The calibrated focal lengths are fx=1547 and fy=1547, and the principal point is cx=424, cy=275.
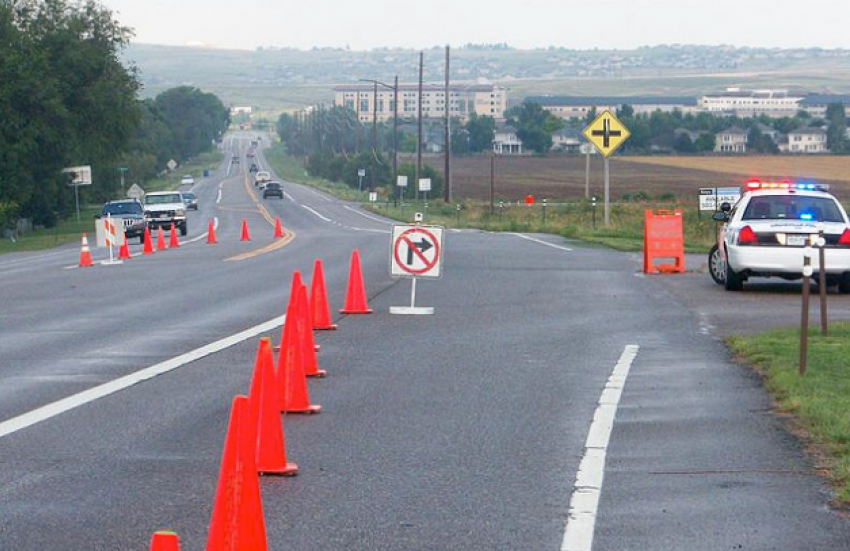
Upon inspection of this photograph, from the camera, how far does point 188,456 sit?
9.41 meters

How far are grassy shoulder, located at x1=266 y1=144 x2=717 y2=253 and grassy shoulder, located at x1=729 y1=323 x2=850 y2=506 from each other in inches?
840

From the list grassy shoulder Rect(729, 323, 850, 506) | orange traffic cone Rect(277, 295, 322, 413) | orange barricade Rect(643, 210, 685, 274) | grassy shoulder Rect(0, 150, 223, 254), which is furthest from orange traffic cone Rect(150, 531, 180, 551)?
grassy shoulder Rect(0, 150, 223, 254)

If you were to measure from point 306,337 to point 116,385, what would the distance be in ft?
5.22

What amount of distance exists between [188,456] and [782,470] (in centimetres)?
354

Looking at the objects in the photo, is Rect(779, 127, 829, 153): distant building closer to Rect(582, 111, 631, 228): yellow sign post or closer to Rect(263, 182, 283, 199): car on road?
Rect(263, 182, 283, 199): car on road

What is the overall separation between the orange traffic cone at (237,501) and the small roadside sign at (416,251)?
12095mm

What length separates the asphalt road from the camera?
7.61m

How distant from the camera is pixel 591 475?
8812 millimetres

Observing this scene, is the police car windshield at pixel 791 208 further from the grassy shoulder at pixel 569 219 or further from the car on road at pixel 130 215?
the car on road at pixel 130 215

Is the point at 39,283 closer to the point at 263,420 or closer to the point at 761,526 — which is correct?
the point at 263,420

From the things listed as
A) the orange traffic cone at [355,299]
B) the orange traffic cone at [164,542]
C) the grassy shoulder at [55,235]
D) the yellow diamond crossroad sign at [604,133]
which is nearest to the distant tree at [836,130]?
the grassy shoulder at [55,235]

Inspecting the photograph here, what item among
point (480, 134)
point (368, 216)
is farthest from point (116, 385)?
point (480, 134)

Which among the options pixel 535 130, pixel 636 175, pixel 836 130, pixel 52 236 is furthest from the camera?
pixel 535 130

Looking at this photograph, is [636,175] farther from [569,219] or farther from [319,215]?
[569,219]
